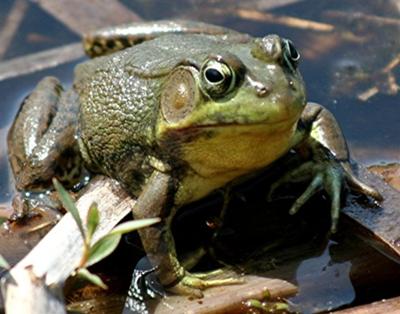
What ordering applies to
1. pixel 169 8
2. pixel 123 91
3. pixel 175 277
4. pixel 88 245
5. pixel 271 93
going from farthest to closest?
1. pixel 169 8
2. pixel 123 91
3. pixel 175 277
4. pixel 271 93
5. pixel 88 245

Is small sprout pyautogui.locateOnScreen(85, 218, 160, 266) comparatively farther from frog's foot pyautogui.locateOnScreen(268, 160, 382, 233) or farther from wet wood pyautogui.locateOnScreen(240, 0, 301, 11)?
wet wood pyautogui.locateOnScreen(240, 0, 301, 11)

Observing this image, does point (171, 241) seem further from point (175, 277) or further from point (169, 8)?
point (169, 8)

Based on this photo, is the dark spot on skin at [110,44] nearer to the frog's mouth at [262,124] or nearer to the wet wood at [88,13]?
the wet wood at [88,13]

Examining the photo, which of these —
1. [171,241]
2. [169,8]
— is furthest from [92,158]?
[169,8]

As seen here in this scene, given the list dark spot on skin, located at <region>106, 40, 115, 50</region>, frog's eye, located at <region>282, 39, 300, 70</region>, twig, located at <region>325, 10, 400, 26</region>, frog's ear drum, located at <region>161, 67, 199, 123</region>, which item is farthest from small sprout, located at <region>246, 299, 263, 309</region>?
twig, located at <region>325, 10, 400, 26</region>

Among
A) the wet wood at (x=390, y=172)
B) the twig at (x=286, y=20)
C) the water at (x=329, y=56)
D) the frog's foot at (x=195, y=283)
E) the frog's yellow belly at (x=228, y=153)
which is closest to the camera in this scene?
the frog's yellow belly at (x=228, y=153)

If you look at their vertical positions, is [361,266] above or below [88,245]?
below

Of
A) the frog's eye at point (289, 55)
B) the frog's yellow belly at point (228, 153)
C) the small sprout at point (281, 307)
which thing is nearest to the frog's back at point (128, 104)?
the frog's yellow belly at point (228, 153)
